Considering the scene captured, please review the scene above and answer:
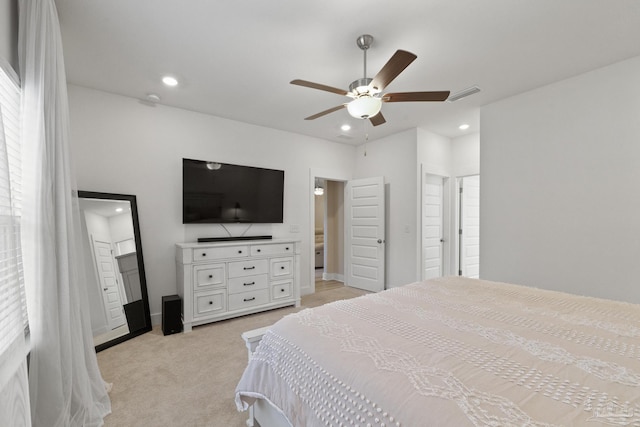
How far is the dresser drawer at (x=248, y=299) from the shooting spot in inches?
135

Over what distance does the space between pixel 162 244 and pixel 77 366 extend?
1913 millimetres

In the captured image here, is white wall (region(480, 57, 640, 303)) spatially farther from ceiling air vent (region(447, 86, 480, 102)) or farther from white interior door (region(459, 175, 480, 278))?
white interior door (region(459, 175, 480, 278))

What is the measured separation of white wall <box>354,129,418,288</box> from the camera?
4305mm

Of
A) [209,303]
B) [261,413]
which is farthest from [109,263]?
[261,413]

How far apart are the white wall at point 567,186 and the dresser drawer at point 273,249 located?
2.55 m

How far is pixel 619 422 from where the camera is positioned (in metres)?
0.72

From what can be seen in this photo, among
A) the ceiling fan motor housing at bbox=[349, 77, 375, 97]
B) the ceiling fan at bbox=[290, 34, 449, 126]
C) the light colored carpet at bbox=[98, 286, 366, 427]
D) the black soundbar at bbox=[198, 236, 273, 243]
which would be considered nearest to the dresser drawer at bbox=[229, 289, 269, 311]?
the light colored carpet at bbox=[98, 286, 366, 427]

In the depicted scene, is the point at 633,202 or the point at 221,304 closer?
the point at 633,202

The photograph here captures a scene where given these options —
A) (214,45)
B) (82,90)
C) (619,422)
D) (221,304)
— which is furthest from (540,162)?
(82,90)

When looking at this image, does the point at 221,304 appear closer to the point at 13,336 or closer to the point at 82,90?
the point at 13,336

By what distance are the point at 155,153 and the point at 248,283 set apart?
1981 mm

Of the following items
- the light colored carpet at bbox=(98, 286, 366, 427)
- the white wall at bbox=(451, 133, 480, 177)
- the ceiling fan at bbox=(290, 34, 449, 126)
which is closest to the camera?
the light colored carpet at bbox=(98, 286, 366, 427)

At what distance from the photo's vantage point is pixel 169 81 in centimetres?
284

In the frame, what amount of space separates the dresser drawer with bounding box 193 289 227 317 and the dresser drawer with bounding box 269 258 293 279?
0.68 meters
